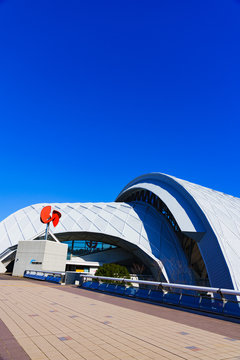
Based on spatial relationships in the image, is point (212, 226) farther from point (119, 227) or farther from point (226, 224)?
point (119, 227)

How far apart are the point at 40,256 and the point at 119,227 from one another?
12.8 meters

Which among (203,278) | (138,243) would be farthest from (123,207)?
(203,278)

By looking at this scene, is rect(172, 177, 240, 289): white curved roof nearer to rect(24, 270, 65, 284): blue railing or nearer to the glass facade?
rect(24, 270, 65, 284): blue railing

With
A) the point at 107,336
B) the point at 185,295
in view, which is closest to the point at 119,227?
the point at 185,295

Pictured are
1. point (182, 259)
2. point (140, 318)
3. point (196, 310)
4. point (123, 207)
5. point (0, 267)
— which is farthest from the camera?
point (123, 207)

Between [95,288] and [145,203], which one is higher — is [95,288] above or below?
below

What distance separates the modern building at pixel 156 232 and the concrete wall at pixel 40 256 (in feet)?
9.40

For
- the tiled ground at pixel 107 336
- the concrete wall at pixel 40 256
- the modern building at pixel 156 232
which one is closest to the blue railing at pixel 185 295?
the tiled ground at pixel 107 336

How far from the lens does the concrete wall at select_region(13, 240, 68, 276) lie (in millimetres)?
31844

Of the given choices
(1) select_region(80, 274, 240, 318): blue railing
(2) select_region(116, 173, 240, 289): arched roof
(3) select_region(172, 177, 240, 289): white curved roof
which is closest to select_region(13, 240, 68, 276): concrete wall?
(2) select_region(116, 173, 240, 289): arched roof

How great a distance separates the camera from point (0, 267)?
3819cm

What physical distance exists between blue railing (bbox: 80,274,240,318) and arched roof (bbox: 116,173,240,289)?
9781mm

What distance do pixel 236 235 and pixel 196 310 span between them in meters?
17.5

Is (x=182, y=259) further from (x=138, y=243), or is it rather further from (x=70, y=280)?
(x=70, y=280)
